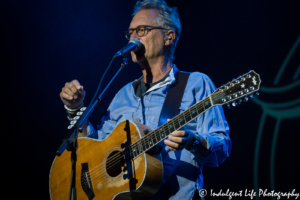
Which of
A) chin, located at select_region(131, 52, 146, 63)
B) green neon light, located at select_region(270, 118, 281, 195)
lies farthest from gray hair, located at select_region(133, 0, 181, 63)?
green neon light, located at select_region(270, 118, 281, 195)

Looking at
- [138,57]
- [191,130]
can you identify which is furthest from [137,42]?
[191,130]

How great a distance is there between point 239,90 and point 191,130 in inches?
28.7

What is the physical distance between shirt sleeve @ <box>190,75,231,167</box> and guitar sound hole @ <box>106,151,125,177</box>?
560 mm

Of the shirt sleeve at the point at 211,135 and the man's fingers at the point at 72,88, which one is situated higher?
the man's fingers at the point at 72,88

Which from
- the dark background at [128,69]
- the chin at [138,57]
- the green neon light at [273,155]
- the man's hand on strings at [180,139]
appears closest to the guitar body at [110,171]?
the man's hand on strings at [180,139]

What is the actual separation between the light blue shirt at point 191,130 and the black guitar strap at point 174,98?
39mm

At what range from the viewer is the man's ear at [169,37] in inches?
102

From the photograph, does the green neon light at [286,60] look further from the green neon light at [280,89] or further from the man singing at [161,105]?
the man singing at [161,105]

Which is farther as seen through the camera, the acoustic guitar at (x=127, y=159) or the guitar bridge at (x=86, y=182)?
the guitar bridge at (x=86, y=182)

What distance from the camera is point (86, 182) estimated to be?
2090mm

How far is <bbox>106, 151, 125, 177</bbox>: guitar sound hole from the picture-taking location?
1.91 meters

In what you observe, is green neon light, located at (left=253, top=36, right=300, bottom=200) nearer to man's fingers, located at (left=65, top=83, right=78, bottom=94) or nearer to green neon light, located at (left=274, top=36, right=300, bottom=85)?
green neon light, located at (left=274, top=36, right=300, bottom=85)

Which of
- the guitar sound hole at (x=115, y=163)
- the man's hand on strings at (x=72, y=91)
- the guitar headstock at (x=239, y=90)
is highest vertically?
the man's hand on strings at (x=72, y=91)

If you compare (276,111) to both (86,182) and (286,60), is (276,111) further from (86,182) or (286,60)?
(86,182)
